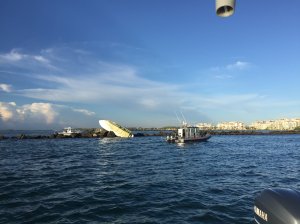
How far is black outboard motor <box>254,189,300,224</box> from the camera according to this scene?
582cm

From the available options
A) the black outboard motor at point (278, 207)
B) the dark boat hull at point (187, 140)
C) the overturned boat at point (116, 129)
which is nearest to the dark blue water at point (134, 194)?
the black outboard motor at point (278, 207)

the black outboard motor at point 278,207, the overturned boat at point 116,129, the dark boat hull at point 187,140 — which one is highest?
the overturned boat at point 116,129

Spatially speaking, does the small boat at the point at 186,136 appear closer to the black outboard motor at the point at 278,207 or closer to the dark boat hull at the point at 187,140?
the dark boat hull at the point at 187,140

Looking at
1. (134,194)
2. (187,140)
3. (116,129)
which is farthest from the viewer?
(116,129)

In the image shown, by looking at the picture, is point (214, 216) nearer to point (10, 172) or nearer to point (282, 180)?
point (282, 180)

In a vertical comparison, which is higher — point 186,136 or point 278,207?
point 186,136

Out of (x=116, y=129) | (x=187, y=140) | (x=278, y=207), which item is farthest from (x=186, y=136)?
(x=278, y=207)

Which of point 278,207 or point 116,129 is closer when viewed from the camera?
point 278,207

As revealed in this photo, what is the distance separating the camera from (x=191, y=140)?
7675 centimetres

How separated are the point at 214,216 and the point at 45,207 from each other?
820cm

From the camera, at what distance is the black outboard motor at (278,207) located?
582 cm

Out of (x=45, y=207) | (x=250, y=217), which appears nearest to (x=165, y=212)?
(x=250, y=217)

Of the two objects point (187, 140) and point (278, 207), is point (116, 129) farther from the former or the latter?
point (278, 207)

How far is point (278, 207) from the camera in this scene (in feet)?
19.9
